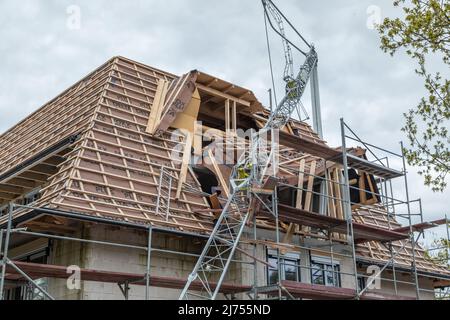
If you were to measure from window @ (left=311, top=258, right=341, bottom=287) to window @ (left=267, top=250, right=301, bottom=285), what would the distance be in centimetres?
64

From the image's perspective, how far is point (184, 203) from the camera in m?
16.1

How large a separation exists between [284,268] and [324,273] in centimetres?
156

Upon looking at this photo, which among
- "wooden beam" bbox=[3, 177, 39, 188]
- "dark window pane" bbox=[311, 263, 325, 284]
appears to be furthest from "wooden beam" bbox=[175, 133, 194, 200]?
"dark window pane" bbox=[311, 263, 325, 284]

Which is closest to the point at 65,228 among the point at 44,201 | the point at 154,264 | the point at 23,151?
the point at 44,201

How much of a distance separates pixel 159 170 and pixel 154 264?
275 centimetres

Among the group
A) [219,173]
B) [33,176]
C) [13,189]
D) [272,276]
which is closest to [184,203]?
[219,173]

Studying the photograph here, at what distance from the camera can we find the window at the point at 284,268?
16.5 metres

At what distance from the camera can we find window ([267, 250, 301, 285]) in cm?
1653

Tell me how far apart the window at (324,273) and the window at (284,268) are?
2.09 ft

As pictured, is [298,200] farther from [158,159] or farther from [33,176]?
[33,176]

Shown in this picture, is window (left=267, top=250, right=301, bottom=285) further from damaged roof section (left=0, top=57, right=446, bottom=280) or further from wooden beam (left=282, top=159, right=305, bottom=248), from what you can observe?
damaged roof section (left=0, top=57, right=446, bottom=280)

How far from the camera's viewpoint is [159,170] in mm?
16500

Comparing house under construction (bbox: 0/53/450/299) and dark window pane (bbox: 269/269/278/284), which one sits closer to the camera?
house under construction (bbox: 0/53/450/299)

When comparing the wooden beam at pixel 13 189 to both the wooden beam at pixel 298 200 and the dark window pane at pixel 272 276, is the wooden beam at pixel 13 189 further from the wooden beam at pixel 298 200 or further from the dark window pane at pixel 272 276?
the wooden beam at pixel 298 200
